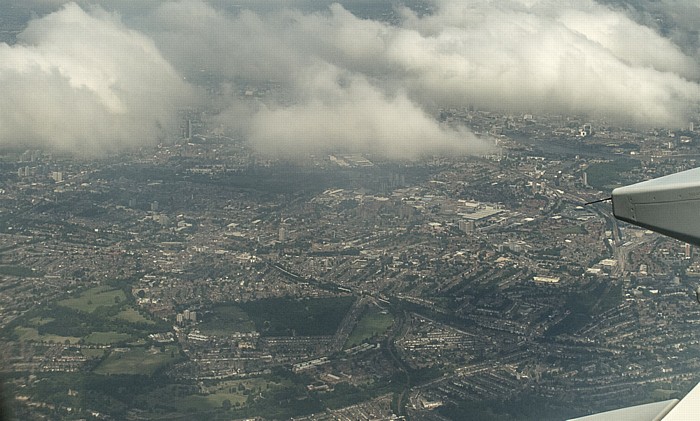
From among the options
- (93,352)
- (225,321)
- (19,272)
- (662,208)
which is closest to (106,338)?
(93,352)

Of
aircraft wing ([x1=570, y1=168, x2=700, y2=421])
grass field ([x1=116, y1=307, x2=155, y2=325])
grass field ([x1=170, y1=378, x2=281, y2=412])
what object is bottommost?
grass field ([x1=170, y1=378, x2=281, y2=412])

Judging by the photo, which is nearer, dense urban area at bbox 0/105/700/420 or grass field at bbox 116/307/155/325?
dense urban area at bbox 0/105/700/420

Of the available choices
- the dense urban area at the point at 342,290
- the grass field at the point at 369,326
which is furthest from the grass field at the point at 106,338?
the grass field at the point at 369,326

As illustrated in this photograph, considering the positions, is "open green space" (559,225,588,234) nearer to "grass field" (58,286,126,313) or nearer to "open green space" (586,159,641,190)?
"open green space" (586,159,641,190)

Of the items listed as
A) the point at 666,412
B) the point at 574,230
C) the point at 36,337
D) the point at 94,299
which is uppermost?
the point at 666,412

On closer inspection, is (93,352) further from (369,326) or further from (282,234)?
(282,234)

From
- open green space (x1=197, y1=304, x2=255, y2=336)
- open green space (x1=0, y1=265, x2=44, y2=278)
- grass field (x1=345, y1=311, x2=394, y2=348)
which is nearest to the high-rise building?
open green space (x1=197, y1=304, x2=255, y2=336)

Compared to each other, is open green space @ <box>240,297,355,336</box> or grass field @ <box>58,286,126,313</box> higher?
grass field @ <box>58,286,126,313</box>

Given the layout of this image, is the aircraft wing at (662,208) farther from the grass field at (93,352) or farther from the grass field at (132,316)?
the grass field at (132,316)
